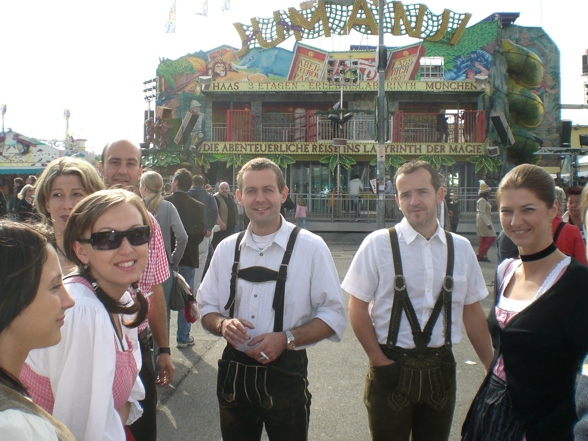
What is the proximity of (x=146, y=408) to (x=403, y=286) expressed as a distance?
1.56 m

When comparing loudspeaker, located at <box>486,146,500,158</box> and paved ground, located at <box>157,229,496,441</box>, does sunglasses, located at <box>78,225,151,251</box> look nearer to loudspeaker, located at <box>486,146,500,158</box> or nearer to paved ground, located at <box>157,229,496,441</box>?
paved ground, located at <box>157,229,496,441</box>

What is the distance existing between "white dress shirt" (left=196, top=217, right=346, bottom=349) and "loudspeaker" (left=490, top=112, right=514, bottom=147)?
24.1m

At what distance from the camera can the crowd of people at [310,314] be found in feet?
7.20

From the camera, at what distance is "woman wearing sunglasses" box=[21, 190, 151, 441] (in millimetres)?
1889

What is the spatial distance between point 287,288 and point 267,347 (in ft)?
1.17

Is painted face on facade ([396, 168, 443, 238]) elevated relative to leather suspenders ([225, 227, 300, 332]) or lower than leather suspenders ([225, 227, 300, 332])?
elevated

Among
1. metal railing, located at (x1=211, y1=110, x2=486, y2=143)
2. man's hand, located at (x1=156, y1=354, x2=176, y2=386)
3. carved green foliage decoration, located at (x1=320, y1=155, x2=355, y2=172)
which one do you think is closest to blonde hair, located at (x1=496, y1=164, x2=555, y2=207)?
man's hand, located at (x1=156, y1=354, x2=176, y2=386)

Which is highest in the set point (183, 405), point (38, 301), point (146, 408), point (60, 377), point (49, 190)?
point (49, 190)

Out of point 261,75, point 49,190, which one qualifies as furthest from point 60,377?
point 261,75

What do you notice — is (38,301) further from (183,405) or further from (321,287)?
(183,405)

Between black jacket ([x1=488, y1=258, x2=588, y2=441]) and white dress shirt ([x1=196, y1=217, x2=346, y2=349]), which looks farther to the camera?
white dress shirt ([x1=196, y1=217, x2=346, y2=349])

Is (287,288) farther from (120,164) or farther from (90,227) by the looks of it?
(120,164)

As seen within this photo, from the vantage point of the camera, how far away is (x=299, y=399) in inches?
110

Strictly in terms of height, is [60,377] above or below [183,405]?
above
